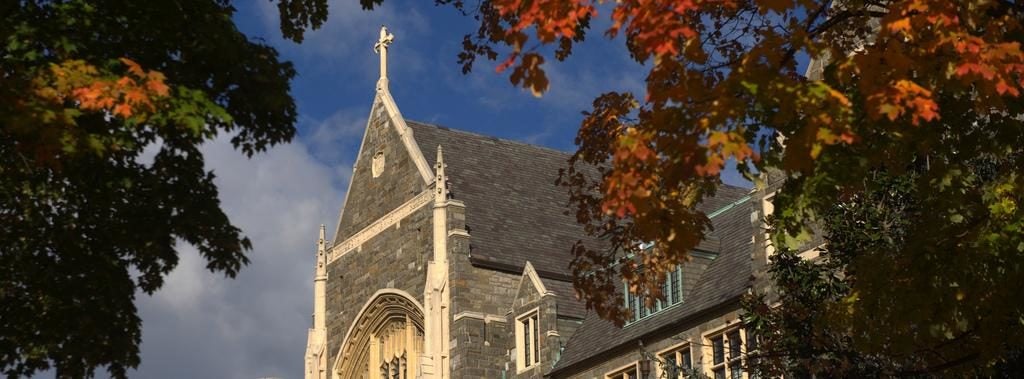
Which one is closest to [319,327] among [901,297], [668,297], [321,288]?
[321,288]

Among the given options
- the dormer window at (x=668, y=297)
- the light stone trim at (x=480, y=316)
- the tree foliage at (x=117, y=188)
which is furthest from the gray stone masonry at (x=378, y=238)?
the tree foliage at (x=117, y=188)

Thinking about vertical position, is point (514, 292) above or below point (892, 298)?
above

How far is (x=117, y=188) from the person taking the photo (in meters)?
14.6

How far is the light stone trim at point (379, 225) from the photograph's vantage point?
146 feet

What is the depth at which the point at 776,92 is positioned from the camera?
1284 cm

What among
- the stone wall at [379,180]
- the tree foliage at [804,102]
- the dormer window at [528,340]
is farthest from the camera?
the stone wall at [379,180]

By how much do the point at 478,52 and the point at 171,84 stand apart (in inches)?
165

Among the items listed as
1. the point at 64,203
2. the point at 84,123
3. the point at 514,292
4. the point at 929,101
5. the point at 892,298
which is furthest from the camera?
the point at 514,292

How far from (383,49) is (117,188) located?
111 feet

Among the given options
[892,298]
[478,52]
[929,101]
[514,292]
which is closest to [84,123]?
[478,52]

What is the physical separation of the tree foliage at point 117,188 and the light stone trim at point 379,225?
28.7 m

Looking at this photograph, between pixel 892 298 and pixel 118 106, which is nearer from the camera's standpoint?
pixel 118 106

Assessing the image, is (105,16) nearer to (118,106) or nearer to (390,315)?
(118,106)

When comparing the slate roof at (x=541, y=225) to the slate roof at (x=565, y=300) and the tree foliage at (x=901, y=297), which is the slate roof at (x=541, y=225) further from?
the tree foliage at (x=901, y=297)
